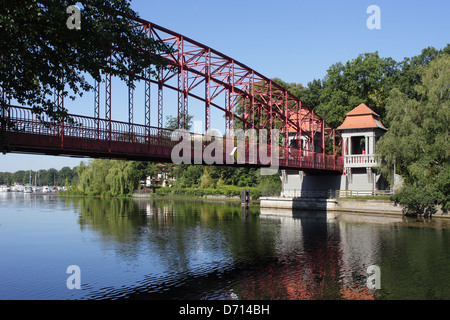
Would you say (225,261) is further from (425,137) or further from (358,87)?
(358,87)

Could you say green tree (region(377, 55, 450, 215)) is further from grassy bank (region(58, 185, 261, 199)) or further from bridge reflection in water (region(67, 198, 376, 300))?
grassy bank (region(58, 185, 261, 199))

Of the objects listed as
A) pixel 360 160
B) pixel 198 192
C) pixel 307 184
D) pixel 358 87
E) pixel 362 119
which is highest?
pixel 358 87

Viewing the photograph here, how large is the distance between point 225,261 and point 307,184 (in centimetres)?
4011

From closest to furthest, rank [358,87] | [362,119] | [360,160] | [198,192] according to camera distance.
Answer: [360,160], [362,119], [358,87], [198,192]

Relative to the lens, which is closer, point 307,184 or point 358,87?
point 307,184

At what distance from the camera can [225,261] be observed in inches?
920

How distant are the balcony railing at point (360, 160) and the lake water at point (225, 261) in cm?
1700

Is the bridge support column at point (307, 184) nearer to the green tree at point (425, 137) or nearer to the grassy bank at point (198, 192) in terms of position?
the green tree at point (425, 137)

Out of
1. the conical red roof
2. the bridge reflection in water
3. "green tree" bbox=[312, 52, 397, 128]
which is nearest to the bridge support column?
the conical red roof

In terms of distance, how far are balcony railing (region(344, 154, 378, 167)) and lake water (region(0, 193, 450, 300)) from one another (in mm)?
16998

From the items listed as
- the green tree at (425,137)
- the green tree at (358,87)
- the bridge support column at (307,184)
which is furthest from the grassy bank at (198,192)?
the green tree at (425,137)

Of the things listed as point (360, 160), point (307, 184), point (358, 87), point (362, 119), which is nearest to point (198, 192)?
point (307, 184)
